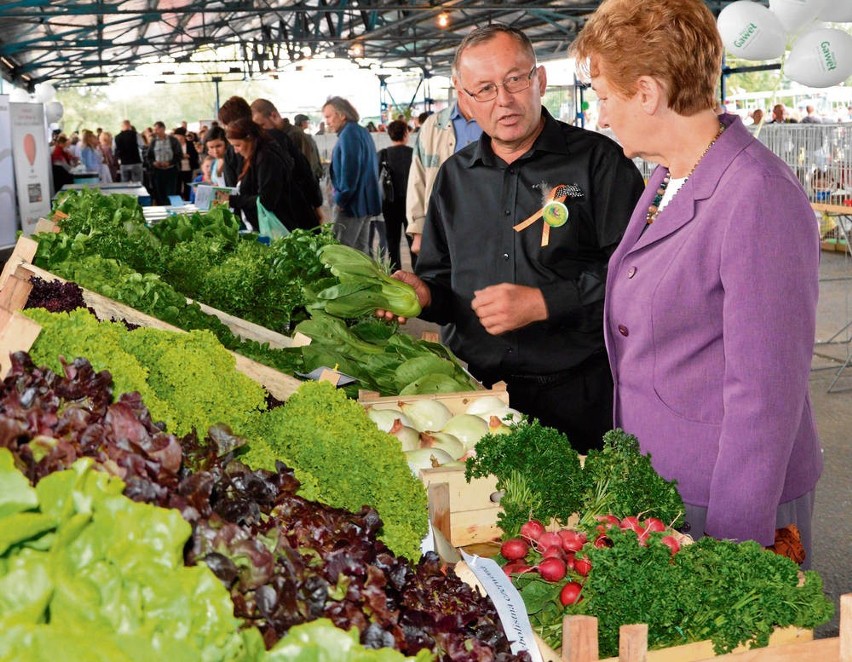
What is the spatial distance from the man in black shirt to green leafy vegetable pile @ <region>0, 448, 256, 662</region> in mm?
1815

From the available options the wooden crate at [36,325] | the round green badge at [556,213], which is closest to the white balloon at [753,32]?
the round green badge at [556,213]

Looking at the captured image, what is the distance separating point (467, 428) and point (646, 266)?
767 mm

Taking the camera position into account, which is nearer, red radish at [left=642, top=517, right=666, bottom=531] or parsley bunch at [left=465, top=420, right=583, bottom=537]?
red radish at [left=642, top=517, right=666, bottom=531]

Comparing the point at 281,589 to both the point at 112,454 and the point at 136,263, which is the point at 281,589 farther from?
the point at 136,263

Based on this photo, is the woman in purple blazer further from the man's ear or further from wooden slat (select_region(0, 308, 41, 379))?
wooden slat (select_region(0, 308, 41, 379))

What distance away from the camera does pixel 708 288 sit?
6.06ft

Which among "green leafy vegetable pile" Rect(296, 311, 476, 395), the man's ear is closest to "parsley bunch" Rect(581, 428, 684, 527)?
the man's ear

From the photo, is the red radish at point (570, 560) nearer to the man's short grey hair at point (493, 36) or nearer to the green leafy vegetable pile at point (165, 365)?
the green leafy vegetable pile at point (165, 365)

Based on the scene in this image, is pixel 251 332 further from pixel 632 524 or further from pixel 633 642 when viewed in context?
pixel 633 642

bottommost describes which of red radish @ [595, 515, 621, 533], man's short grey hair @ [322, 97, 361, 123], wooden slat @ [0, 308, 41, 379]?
red radish @ [595, 515, 621, 533]

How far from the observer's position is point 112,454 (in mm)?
1103

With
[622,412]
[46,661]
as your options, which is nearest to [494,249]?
[622,412]

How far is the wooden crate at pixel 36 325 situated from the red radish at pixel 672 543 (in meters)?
0.86

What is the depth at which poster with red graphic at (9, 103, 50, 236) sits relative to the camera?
652 centimetres
